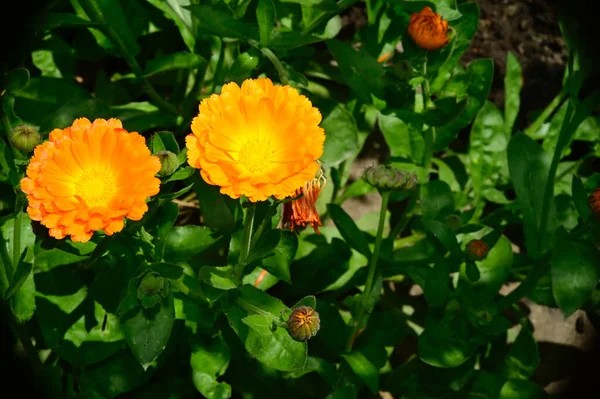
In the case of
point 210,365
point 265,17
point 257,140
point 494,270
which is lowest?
point 210,365

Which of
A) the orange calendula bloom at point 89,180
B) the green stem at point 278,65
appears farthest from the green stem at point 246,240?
the green stem at point 278,65

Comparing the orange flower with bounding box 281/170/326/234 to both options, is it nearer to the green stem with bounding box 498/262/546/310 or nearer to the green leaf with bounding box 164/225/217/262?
the green leaf with bounding box 164/225/217/262

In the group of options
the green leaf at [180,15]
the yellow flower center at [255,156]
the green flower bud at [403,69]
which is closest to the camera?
the yellow flower center at [255,156]

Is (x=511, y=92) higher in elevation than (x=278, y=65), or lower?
lower

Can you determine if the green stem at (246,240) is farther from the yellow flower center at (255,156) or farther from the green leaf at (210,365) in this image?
the green leaf at (210,365)

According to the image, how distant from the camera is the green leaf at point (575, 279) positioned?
68.4 inches

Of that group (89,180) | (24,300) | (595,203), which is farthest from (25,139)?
(595,203)

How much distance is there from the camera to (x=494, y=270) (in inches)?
79.2

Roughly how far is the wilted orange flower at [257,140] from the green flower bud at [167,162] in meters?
0.05

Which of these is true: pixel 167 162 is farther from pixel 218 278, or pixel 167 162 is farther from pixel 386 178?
pixel 386 178

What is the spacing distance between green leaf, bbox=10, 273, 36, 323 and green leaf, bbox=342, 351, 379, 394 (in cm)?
90

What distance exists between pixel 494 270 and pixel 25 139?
145 cm

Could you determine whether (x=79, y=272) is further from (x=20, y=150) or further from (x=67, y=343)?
(x=20, y=150)

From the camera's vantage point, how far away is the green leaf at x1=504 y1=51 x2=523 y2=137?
243cm
